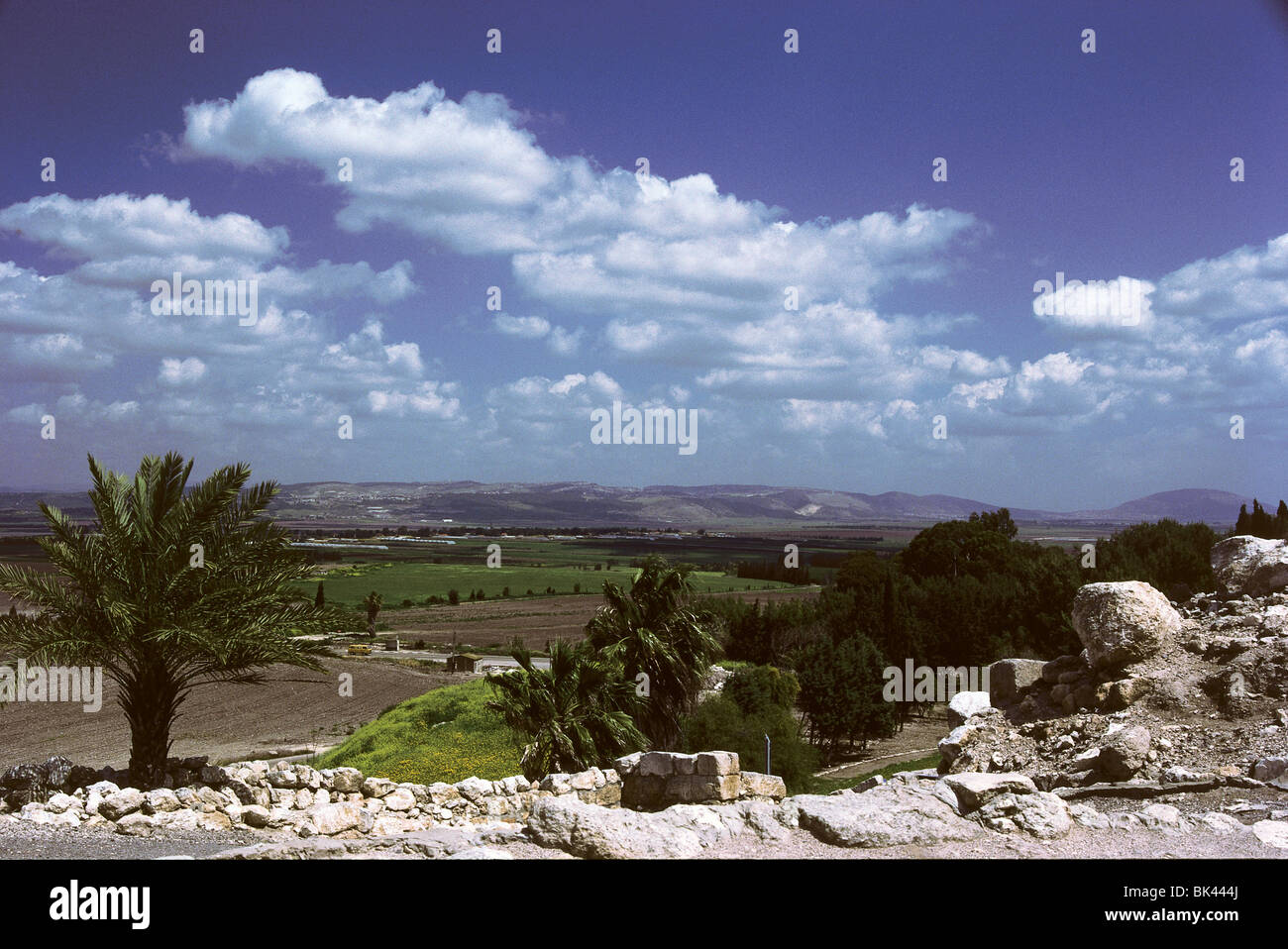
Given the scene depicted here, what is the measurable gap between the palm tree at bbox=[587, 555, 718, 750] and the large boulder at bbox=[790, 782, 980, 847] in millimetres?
10744

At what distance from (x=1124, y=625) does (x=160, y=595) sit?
1268cm

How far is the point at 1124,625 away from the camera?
1199 cm

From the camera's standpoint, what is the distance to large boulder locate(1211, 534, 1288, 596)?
523 inches

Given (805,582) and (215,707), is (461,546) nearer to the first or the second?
(805,582)

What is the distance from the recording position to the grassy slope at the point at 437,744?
21438 mm

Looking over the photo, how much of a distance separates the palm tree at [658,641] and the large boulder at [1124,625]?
855 centimetres

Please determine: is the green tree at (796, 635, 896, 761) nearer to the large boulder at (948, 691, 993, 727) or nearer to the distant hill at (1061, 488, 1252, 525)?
the large boulder at (948, 691, 993, 727)

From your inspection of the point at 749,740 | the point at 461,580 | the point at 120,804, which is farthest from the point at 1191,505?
the point at 120,804

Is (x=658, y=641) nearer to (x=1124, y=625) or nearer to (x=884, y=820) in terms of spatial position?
(x=1124, y=625)

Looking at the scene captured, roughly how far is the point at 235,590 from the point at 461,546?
552 ft

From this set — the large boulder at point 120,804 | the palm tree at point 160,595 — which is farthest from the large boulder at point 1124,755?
the large boulder at point 120,804

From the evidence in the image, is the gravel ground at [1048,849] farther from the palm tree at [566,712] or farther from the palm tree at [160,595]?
the palm tree at [566,712]
